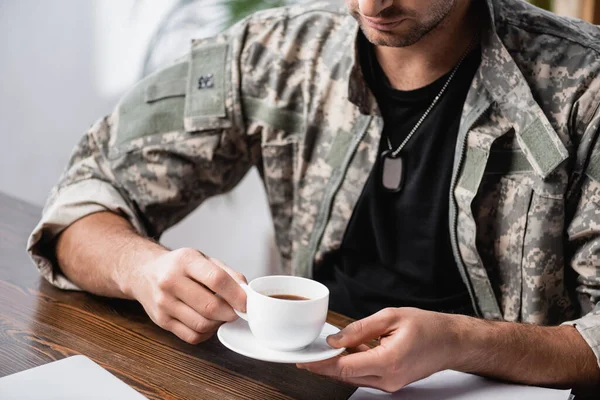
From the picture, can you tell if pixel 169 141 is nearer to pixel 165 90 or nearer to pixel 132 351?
pixel 165 90

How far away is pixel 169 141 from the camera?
1552mm

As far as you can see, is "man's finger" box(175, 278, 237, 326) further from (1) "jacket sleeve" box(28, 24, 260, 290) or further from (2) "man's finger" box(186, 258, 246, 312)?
(1) "jacket sleeve" box(28, 24, 260, 290)

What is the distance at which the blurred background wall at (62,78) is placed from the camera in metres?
3.05

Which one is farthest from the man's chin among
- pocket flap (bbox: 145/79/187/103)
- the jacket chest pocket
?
pocket flap (bbox: 145/79/187/103)

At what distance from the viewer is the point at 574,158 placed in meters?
1.32

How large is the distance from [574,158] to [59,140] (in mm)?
2383

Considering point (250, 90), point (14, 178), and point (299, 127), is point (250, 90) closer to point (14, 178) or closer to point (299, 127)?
point (299, 127)

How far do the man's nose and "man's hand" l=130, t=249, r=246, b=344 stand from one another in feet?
1.75

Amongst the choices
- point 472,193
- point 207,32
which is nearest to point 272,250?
point 207,32

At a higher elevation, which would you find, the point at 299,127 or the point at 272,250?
the point at 299,127

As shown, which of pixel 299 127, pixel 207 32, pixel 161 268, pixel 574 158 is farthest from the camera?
pixel 207 32

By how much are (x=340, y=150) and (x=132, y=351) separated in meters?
0.64

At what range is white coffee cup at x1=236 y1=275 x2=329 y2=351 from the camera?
92cm

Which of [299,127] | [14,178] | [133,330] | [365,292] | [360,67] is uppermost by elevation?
[360,67]
